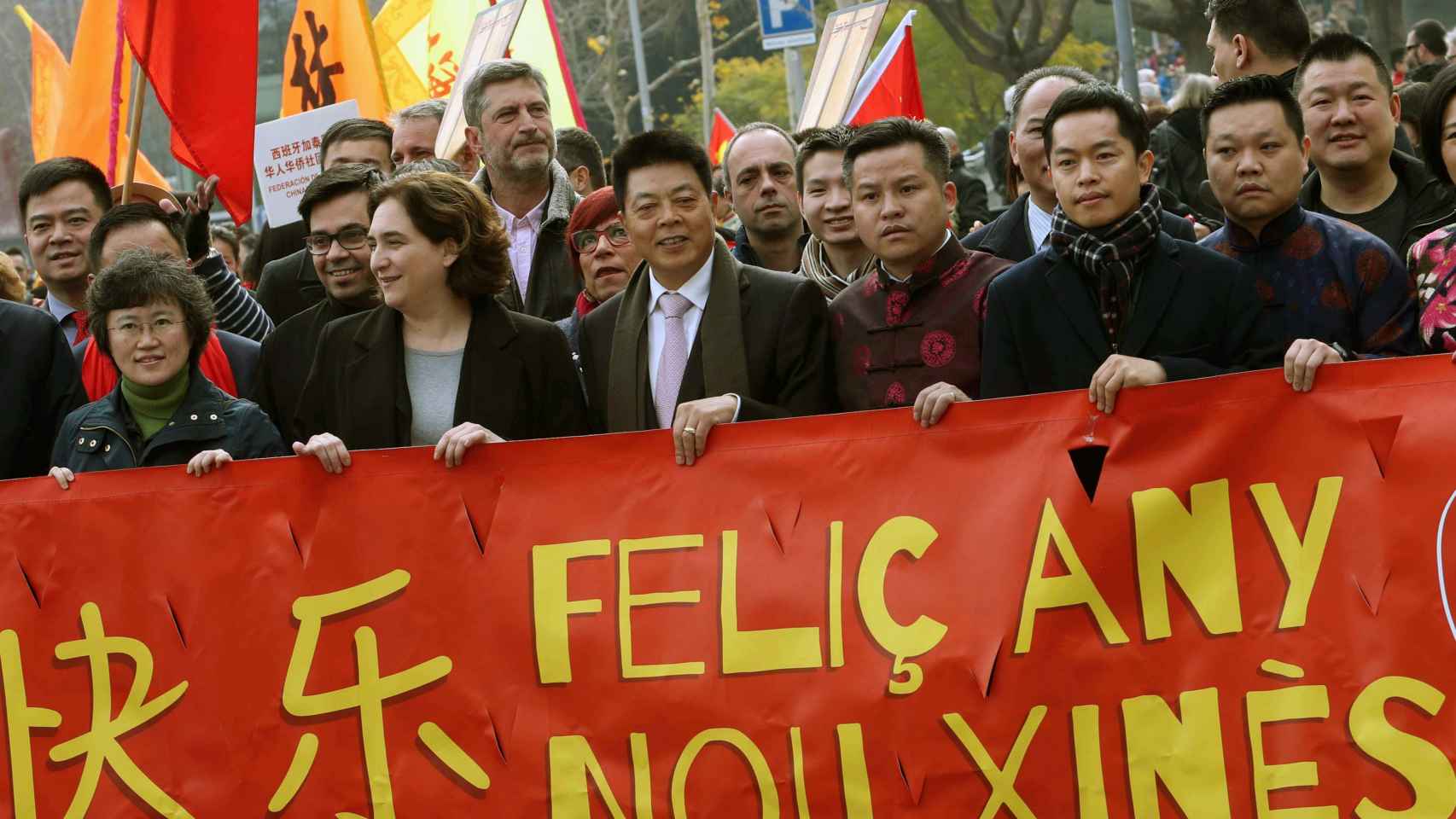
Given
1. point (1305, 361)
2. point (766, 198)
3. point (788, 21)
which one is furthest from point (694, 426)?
point (788, 21)

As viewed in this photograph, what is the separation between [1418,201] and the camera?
4957 mm

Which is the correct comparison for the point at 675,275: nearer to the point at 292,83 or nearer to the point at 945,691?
the point at 945,691

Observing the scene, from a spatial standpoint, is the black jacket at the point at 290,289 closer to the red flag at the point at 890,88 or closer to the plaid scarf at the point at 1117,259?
the plaid scarf at the point at 1117,259

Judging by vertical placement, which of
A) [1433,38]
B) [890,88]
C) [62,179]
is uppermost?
[1433,38]

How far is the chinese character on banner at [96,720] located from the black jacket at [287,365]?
0.73 meters

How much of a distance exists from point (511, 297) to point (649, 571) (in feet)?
6.18

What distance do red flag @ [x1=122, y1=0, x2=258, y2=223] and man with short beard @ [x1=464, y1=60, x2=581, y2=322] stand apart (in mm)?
969

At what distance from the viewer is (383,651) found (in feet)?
14.3

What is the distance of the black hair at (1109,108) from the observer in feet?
14.3

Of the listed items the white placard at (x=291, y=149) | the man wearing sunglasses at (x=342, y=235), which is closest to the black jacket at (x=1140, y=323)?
the man wearing sunglasses at (x=342, y=235)

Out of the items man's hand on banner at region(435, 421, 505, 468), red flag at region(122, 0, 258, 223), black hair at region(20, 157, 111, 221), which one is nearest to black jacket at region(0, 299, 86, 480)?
black hair at region(20, 157, 111, 221)

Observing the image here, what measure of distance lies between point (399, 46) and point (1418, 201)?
6.98 m

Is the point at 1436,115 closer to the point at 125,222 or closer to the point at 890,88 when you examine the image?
the point at 125,222

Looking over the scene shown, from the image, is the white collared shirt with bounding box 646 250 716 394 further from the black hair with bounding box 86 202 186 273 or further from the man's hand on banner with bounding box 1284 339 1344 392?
the black hair with bounding box 86 202 186 273
